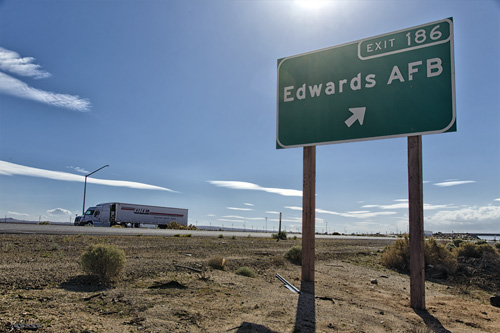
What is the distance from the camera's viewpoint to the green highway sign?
768 centimetres

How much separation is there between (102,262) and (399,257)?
12.7m

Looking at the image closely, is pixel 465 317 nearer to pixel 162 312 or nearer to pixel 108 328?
pixel 162 312

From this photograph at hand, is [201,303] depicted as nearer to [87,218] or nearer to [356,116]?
[356,116]

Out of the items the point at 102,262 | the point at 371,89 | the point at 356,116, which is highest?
the point at 371,89

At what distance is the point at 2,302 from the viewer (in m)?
5.14

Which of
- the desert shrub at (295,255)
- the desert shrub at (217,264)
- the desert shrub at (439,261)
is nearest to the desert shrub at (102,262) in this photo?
the desert shrub at (217,264)

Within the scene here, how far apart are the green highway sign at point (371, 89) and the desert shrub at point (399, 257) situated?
885 cm

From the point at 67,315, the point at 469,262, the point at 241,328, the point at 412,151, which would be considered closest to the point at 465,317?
the point at 412,151

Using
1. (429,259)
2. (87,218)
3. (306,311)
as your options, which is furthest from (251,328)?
(87,218)

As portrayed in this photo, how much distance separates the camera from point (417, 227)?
25.2ft

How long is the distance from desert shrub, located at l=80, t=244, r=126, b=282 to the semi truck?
166 ft

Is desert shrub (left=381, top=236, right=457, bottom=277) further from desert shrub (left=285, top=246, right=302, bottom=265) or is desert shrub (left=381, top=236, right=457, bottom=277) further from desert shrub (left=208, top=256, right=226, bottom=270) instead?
desert shrub (left=208, top=256, right=226, bottom=270)

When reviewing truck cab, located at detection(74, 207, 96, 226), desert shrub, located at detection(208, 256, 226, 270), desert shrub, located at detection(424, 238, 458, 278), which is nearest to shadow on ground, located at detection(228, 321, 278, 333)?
desert shrub, located at detection(208, 256, 226, 270)

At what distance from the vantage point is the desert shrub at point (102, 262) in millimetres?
7066
